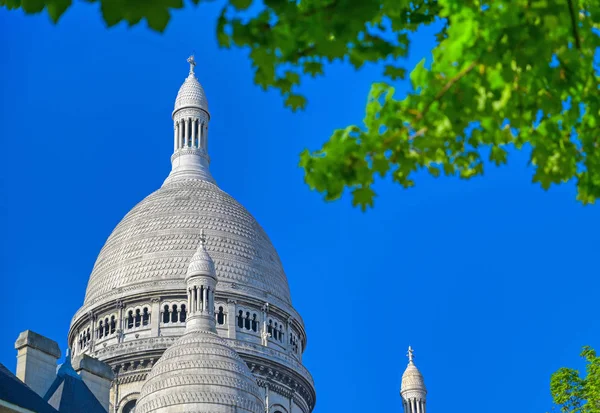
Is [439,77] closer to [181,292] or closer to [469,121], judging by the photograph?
[469,121]

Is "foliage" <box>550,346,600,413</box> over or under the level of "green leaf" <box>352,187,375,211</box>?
over

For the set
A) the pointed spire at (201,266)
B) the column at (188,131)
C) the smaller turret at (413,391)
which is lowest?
the pointed spire at (201,266)

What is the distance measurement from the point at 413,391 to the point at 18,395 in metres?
47.2

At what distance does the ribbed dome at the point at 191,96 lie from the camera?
8781 centimetres

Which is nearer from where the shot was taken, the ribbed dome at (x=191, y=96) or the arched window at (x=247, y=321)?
the arched window at (x=247, y=321)

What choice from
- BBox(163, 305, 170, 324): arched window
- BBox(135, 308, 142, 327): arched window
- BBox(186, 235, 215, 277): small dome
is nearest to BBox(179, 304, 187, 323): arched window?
BBox(163, 305, 170, 324): arched window

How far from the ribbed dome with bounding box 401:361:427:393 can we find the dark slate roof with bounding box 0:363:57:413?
1788 inches

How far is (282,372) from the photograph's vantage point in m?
73.2

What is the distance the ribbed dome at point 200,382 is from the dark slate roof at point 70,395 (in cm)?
927

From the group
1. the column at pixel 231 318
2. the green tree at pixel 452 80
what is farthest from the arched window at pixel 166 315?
the green tree at pixel 452 80

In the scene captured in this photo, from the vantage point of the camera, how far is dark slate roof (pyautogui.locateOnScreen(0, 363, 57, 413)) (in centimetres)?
3027

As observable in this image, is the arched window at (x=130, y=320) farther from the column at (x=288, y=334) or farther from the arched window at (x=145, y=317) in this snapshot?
the column at (x=288, y=334)

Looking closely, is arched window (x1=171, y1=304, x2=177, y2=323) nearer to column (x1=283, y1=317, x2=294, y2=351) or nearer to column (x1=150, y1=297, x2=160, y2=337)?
column (x1=150, y1=297, x2=160, y2=337)

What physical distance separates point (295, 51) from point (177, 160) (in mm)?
78836
